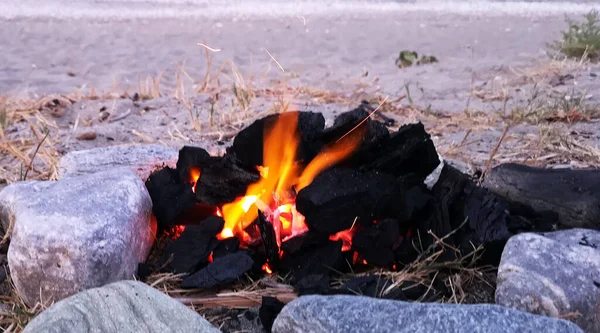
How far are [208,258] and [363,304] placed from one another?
89 centimetres

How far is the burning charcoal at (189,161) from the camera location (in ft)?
9.57

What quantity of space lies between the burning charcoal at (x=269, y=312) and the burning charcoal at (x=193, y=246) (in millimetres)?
426

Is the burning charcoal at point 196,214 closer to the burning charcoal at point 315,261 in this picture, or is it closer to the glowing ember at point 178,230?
the glowing ember at point 178,230

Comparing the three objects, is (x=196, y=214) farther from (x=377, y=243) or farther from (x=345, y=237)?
(x=377, y=243)

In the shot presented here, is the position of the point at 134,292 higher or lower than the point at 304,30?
higher

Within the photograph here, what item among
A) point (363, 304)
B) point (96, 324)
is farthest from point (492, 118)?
point (96, 324)

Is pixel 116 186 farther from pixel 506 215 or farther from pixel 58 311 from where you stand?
pixel 506 215

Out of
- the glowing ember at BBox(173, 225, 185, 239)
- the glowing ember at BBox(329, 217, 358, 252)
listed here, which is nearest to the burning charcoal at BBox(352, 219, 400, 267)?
the glowing ember at BBox(329, 217, 358, 252)

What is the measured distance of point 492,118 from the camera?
15.4 ft

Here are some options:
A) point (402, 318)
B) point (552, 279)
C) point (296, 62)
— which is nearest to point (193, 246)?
point (402, 318)

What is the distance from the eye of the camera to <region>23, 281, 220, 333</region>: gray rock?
5.85 feet

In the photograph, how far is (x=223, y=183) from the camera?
2.78 m

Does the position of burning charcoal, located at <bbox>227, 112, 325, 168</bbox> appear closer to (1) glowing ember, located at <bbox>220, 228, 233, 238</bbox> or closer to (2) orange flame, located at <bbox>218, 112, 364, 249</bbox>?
(2) orange flame, located at <bbox>218, 112, 364, 249</bbox>

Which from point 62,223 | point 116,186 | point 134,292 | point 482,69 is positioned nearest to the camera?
point 134,292
